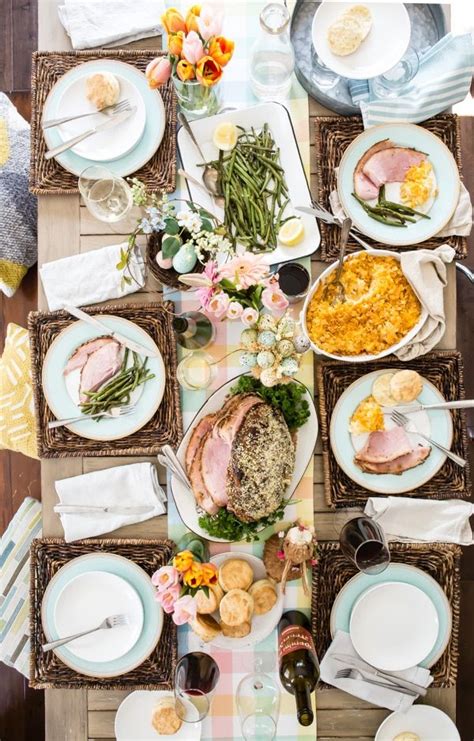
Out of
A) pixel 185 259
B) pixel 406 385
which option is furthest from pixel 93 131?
pixel 406 385

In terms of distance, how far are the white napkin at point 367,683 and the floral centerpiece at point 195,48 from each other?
1.76 meters

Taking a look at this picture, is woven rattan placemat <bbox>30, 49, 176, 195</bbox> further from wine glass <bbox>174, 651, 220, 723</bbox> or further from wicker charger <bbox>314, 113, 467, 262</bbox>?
wine glass <bbox>174, 651, 220, 723</bbox>

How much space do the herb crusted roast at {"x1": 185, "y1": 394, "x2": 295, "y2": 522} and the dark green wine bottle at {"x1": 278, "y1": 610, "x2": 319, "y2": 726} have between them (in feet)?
1.25

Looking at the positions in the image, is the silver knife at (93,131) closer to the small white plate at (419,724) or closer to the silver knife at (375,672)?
the silver knife at (375,672)

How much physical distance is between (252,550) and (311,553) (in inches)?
8.9

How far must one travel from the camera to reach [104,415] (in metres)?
2.19

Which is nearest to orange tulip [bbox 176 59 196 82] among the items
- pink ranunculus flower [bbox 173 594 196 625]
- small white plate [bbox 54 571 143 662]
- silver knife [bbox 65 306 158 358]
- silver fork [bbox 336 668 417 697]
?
silver knife [bbox 65 306 158 358]

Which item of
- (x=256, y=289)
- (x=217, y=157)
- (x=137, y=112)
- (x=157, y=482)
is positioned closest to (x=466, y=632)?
(x=157, y=482)

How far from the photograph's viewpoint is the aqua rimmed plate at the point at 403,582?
217 cm

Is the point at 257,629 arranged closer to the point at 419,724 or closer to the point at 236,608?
the point at 236,608

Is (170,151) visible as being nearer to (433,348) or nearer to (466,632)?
(433,348)

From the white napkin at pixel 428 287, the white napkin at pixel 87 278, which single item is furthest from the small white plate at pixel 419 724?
the white napkin at pixel 87 278

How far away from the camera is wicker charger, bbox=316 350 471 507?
7.12 ft

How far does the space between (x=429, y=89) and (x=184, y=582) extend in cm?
169
